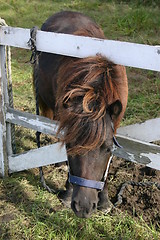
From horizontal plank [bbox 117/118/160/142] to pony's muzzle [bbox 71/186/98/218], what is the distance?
0.57 metres

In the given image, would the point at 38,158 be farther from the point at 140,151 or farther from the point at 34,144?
the point at 140,151

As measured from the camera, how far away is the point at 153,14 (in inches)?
302

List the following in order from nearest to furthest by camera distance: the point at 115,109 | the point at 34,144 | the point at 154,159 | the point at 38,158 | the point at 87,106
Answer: the point at 87,106, the point at 115,109, the point at 154,159, the point at 38,158, the point at 34,144

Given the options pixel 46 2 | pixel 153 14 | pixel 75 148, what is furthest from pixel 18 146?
pixel 46 2

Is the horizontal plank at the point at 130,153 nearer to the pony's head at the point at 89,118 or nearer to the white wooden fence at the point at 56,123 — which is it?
the white wooden fence at the point at 56,123

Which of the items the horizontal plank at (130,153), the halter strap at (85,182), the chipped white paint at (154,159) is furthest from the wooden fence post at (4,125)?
the chipped white paint at (154,159)

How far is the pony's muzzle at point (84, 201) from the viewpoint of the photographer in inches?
74.9

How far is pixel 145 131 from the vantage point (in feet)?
7.26

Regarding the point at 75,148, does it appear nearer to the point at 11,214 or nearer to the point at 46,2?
the point at 11,214

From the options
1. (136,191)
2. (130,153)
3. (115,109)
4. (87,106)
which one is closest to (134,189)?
(136,191)

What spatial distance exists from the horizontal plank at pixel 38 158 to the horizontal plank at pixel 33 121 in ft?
0.48

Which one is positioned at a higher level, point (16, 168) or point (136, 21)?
point (136, 21)

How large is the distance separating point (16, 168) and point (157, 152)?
4.78ft

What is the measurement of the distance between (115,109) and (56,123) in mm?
449
